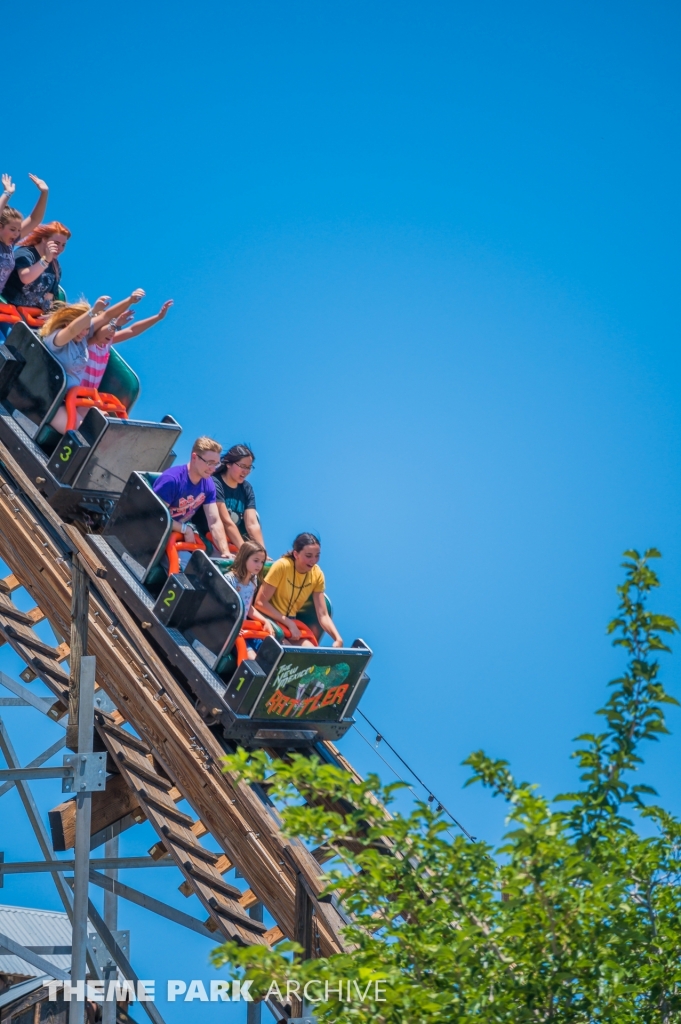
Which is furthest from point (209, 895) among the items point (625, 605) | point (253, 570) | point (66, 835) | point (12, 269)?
point (12, 269)

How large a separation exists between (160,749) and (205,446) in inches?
68.7

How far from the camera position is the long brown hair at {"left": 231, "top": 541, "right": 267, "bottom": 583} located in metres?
7.29

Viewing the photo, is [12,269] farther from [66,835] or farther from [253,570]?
[66,835]

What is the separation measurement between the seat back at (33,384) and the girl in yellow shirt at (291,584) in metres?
1.78

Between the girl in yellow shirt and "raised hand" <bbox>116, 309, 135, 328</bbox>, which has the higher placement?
"raised hand" <bbox>116, 309, 135, 328</bbox>

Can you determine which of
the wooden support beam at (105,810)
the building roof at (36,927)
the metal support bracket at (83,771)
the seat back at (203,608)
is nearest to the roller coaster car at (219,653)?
the seat back at (203,608)

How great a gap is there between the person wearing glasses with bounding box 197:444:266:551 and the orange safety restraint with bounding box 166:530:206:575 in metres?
0.27

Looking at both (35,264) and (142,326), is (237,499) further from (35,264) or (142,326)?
(35,264)

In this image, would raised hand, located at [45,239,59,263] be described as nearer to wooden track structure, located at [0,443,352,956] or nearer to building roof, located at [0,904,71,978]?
wooden track structure, located at [0,443,352,956]

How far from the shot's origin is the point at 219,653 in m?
7.08

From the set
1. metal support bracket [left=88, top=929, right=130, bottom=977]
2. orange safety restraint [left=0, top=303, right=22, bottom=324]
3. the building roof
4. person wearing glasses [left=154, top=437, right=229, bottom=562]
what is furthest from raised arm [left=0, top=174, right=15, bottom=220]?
the building roof

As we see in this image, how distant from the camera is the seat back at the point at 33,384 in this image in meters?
8.30

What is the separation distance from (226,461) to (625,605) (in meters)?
4.95

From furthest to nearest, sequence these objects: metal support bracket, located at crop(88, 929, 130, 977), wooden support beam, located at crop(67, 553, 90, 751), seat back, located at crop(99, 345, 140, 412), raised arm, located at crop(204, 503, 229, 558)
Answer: seat back, located at crop(99, 345, 140, 412), raised arm, located at crop(204, 503, 229, 558), metal support bracket, located at crop(88, 929, 130, 977), wooden support beam, located at crop(67, 553, 90, 751)
